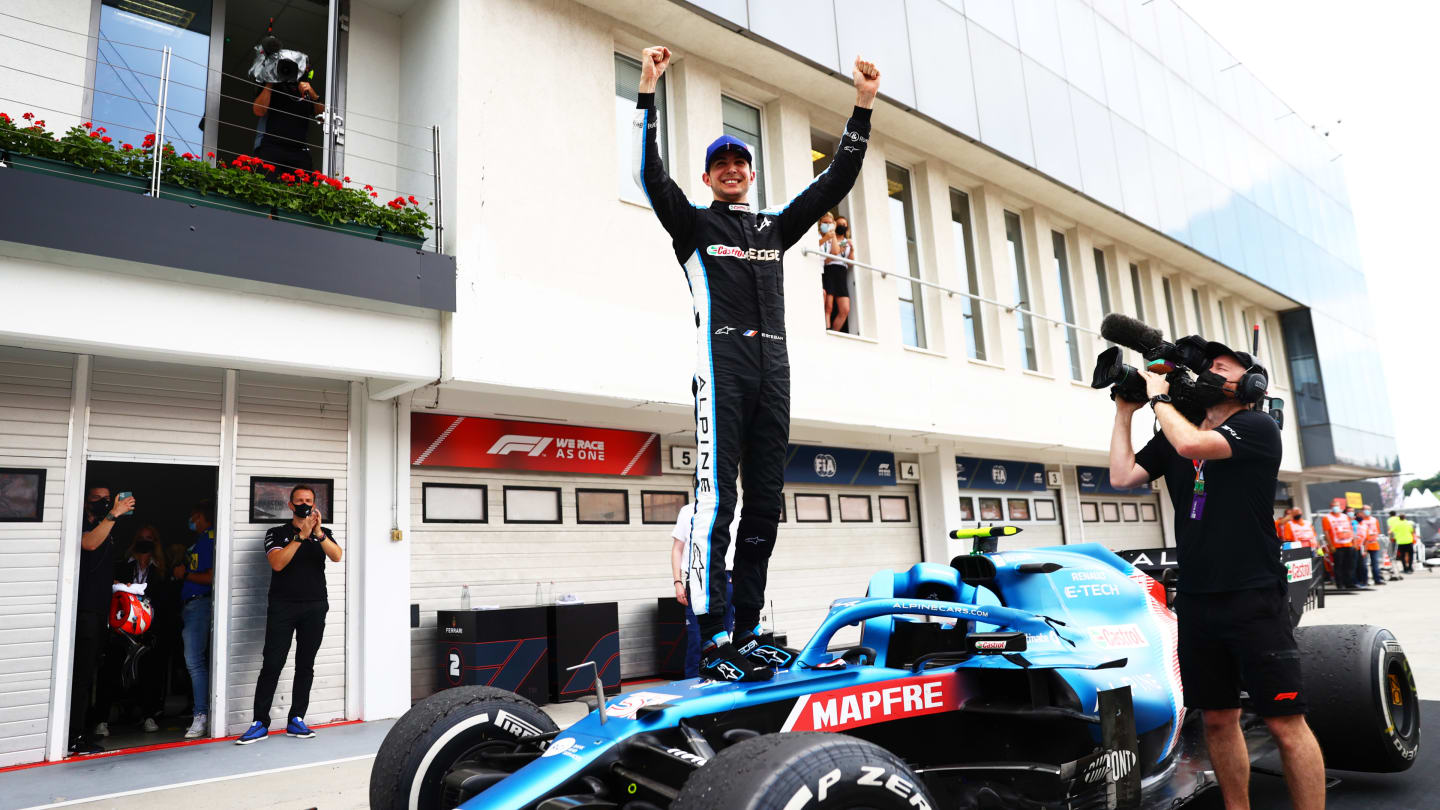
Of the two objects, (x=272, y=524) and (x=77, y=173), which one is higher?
(x=77, y=173)

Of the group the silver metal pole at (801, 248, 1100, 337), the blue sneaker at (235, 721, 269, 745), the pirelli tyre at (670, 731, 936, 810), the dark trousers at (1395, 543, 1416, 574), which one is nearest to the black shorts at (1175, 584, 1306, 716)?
the pirelli tyre at (670, 731, 936, 810)

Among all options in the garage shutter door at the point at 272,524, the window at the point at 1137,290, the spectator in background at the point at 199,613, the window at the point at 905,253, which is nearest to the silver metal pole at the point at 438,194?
the garage shutter door at the point at 272,524

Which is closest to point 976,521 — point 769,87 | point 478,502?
point 769,87

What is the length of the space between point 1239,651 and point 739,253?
2188 millimetres

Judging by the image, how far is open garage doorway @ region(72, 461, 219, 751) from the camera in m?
6.62

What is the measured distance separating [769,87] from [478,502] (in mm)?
6021

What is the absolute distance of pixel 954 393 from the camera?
488 inches

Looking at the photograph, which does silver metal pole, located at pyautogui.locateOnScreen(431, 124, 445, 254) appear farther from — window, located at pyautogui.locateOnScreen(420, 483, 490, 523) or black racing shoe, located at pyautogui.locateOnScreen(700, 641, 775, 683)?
black racing shoe, located at pyautogui.locateOnScreen(700, 641, 775, 683)

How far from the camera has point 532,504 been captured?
30.3 feet

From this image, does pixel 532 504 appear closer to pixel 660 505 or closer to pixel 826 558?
pixel 660 505

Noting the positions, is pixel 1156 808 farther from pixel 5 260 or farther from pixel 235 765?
pixel 5 260

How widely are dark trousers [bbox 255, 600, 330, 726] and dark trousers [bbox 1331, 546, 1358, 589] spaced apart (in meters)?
19.0

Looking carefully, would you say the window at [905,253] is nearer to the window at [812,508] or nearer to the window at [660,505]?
the window at [812,508]

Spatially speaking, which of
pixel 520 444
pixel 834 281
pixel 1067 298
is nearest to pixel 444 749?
pixel 520 444
